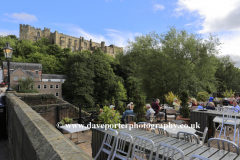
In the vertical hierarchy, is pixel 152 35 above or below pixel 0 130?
above

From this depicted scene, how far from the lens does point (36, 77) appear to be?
4450cm

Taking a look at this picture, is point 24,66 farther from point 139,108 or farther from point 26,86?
point 139,108

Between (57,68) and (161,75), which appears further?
(57,68)

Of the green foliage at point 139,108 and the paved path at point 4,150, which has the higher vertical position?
the green foliage at point 139,108

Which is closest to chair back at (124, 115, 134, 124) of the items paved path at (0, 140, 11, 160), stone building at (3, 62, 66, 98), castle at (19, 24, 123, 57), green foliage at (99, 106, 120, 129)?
green foliage at (99, 106, 120, 129)

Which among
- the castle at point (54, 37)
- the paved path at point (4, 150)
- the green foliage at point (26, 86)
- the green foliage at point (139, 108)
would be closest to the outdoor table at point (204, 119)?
the green foliage at point (139, 108)

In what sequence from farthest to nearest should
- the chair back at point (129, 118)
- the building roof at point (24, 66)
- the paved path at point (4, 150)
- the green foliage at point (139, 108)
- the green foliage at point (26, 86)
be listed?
the building roof at point (24, 66)
the green foliage at point (26, 86)
the chair back at point (129, 118)
the green foliage at point (139, 108)
the paved path at point (4, 150)

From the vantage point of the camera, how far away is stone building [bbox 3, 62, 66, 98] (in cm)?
4017

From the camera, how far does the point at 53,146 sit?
133 centimetres

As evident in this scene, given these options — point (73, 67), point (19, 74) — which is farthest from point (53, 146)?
point (19, 74)

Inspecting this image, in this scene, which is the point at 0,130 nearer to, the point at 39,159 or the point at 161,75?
the point at 39,159

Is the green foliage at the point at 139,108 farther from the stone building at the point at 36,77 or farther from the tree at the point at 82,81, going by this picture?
the stone building at the point at 36,77

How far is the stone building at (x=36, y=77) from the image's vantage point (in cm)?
4017

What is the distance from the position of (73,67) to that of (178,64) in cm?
3027
